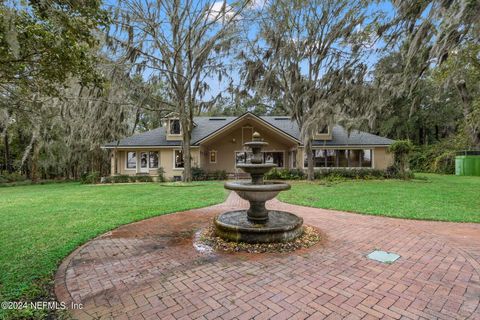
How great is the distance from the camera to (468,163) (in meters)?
19.6

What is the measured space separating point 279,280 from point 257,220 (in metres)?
1.92

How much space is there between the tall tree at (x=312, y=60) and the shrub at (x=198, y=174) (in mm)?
7106

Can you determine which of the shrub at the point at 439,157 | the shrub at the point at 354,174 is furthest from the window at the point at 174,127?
the shrub at the point at 439,157

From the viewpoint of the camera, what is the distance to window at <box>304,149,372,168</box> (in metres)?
20.1

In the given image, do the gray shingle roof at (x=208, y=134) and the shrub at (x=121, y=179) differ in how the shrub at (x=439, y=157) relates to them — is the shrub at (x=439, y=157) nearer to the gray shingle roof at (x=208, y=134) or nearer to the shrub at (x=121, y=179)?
the gray shingle roof at (x=208, y=134)

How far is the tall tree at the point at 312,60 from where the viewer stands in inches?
559

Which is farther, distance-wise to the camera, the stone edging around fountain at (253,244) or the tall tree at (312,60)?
the tall tree at (312,60)

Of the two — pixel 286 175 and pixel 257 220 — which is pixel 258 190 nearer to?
pixel 257 220

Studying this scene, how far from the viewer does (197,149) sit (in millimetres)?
19234

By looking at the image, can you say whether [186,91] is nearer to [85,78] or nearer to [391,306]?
[85,78]

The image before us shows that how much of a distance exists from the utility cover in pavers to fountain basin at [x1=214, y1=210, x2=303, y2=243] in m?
1.38

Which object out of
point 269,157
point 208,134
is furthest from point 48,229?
point 269,157

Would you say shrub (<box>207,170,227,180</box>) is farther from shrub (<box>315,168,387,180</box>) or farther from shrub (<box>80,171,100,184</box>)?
shrub (<box>80,171,100,184</box>)

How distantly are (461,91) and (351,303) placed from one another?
82.5ft
